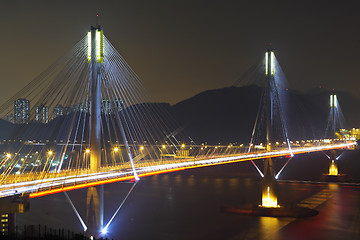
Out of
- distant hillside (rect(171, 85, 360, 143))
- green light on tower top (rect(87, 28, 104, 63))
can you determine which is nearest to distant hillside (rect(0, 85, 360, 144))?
distant hillside (rect(171, 85, 360, 143))

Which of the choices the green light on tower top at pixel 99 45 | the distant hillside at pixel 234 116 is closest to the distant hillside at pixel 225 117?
the distant hillside at pixel 234 116

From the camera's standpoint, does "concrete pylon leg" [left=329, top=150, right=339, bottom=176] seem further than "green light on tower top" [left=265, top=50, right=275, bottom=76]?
Yes

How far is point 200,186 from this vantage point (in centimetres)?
3903

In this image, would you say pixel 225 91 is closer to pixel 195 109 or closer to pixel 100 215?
pixel 195 109

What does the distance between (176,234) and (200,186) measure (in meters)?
18.4

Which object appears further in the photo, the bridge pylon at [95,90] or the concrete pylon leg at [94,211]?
the concrete pylon leg at [94,211]

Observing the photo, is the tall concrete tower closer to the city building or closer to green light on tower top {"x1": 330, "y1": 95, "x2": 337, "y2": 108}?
the city building

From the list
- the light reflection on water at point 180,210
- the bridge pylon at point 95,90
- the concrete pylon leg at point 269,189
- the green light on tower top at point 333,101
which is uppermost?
the green light on tower top at point 333,101

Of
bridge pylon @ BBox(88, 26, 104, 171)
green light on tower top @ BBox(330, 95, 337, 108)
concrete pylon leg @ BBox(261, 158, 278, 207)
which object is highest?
green light on tower top @ BBox(330, 95, 337, 108)

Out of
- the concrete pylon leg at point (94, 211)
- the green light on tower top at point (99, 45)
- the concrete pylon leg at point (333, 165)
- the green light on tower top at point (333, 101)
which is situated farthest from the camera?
the green light on tower top at point (333, 101)

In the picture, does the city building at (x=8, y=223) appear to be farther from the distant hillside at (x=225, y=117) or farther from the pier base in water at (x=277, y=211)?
the distant hillside at (x=225, y=117)

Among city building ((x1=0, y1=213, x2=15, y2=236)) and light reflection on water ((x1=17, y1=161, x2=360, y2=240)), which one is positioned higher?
city building ((x1=0, y1=213, x2=15, y2=236))

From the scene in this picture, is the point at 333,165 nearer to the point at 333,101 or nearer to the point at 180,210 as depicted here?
the point at 333,101

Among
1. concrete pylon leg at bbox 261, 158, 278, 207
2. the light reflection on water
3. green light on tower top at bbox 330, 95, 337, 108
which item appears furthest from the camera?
green light on tower top at bbox 330, 95, 337, 108
